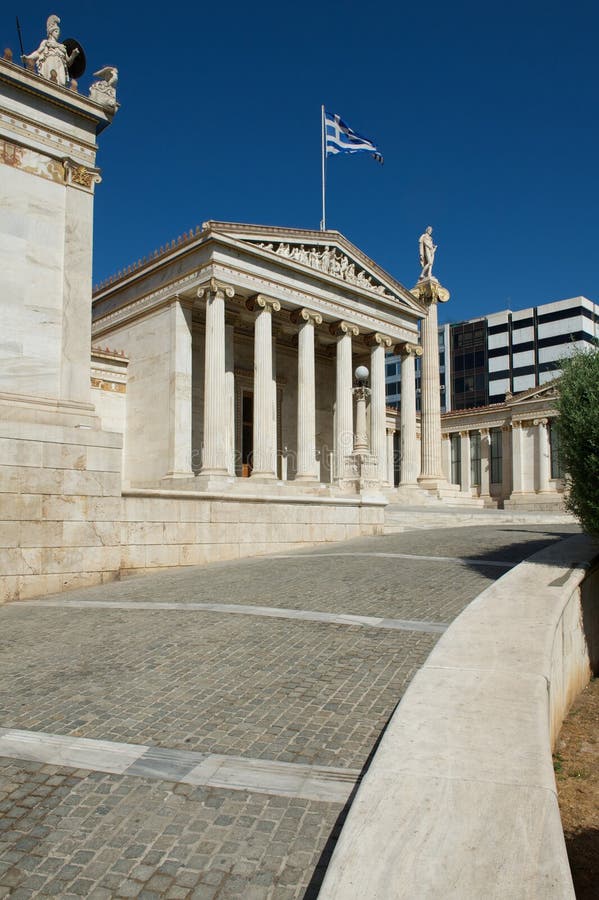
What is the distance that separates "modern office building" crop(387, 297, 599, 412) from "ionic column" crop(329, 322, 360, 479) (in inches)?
1874

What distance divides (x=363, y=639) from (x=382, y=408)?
2645 cm

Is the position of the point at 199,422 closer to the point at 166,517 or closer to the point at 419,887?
the point at 166,517

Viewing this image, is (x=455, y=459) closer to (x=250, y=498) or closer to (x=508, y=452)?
(x=508, y=452)

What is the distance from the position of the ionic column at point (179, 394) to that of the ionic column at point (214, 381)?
1.01 meters

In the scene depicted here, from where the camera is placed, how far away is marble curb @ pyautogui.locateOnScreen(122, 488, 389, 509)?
12984 millimetres

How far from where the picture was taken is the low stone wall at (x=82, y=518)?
11.0m

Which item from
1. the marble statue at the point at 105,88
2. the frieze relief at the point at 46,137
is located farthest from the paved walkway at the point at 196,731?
the marble statue at the point at 105,88

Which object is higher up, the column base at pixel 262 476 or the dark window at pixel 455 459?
the dark window at pixel 455 459

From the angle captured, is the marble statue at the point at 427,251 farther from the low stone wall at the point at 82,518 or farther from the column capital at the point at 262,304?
the low stone wall at the point at 82,518

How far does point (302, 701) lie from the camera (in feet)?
16.6

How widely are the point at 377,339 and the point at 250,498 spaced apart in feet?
62.6

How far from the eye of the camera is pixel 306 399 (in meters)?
28.8

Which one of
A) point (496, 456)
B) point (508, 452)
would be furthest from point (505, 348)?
point (508, 452)

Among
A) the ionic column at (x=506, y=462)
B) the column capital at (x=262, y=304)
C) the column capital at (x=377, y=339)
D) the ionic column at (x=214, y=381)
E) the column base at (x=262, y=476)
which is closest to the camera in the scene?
the ionic column at (x=214, y=381)
